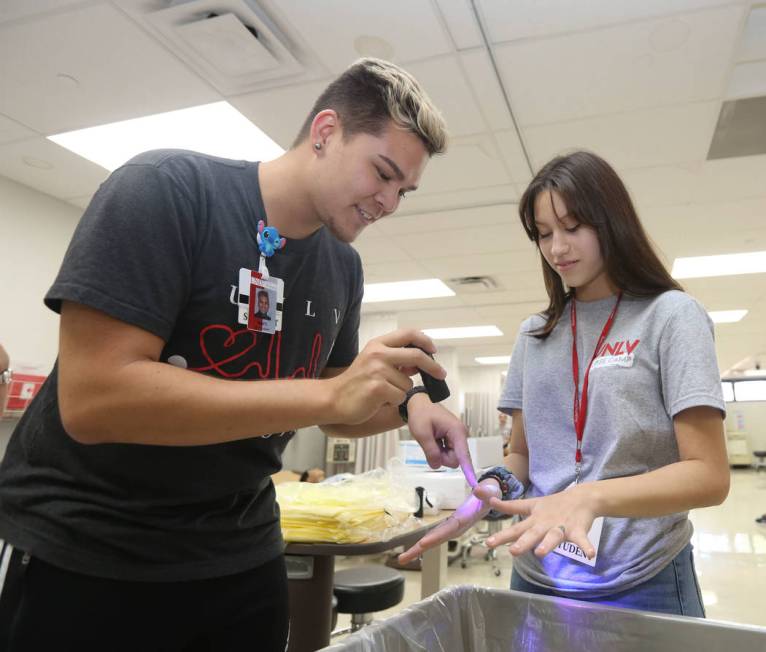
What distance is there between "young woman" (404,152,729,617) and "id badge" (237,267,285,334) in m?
0.40

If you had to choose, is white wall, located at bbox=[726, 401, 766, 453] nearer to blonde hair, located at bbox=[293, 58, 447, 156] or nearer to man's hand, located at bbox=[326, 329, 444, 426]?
blonde hair, located at bbox=[293, 58, 447, 156]

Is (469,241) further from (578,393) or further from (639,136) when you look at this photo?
(578,393)

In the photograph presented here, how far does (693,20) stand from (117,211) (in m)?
2.23

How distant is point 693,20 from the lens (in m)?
2.04

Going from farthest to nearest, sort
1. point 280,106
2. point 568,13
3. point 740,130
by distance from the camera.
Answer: point 740,130 → point 280,106 → point 568,13

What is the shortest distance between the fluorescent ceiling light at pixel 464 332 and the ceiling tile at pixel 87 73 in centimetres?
567

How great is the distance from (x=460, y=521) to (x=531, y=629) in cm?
18

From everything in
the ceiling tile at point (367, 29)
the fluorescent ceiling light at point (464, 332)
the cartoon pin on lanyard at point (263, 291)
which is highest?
the fluorescent ceiling light at point (464, 332)

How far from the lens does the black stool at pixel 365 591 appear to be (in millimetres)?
2098

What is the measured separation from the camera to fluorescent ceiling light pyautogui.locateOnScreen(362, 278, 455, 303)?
18.8 feet

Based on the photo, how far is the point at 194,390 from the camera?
65cm

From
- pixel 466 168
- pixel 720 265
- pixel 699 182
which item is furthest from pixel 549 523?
pixel 720 265

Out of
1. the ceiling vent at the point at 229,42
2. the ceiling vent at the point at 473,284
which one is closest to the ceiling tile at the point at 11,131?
the ceiling vent at the point at 229,42

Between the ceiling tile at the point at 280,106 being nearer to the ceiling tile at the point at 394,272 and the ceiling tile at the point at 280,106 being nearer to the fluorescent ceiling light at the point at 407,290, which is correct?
the ceiling tile at the point at 394,272
